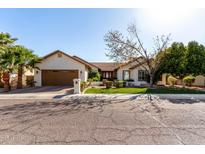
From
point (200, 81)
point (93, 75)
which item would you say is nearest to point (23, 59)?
point (93, 75)

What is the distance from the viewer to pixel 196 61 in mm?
26062

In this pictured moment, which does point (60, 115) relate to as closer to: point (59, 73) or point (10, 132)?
point (10, 132)

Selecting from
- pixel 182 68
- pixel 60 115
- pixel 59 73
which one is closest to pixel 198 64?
pixel 182 68

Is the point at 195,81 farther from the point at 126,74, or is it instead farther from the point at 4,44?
the point at 4,44

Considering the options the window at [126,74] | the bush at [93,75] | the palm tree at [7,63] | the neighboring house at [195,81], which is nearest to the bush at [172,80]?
the neighboring house at [195,81]

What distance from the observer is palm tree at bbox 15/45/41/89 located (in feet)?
66.9

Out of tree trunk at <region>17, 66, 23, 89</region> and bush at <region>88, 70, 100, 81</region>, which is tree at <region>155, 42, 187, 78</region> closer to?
bush at <region>88, 70, 100, 81</region>

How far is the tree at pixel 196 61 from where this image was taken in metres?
25.9

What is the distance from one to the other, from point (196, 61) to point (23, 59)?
2143 centimetres

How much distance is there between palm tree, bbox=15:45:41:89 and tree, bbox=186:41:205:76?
19.6 metres

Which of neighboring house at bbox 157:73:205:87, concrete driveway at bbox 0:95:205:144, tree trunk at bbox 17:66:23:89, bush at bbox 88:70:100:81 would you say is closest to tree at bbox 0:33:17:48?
tree trunk at bbox 17:66:23:89

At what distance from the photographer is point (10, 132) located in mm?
6113
